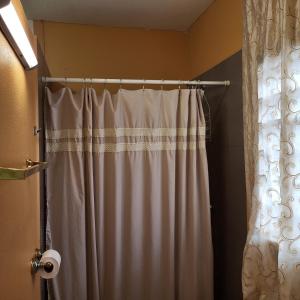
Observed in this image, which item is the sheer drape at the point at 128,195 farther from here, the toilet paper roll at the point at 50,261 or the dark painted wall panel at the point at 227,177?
the toilet paper roll at the point at 50,261

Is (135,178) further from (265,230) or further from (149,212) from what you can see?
(265,230)

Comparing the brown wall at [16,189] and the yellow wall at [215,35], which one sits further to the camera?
the yellow wall at [215,35]

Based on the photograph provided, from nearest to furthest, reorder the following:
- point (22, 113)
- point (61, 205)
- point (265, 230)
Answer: point (22, 113) < point (265, 230) < point (61, 205)

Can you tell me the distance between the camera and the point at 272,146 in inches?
52.9

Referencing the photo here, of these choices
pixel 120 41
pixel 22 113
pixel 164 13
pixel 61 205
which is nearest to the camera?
pixel 22 113

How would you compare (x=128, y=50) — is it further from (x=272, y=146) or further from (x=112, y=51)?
(x=272, y=146)

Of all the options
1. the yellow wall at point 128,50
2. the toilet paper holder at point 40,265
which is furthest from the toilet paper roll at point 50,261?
the yellow wall at point 128,50

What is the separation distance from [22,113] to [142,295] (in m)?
1.37

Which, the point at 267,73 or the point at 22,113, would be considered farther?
the point at 267,73

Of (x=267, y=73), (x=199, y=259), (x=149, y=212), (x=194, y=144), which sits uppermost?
(x=267, y=73)

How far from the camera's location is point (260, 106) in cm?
139

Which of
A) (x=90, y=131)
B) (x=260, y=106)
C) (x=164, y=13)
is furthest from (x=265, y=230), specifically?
(x=164, y=13)

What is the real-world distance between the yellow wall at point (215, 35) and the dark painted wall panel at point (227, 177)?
0.09 m

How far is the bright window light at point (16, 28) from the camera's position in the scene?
700 mm
